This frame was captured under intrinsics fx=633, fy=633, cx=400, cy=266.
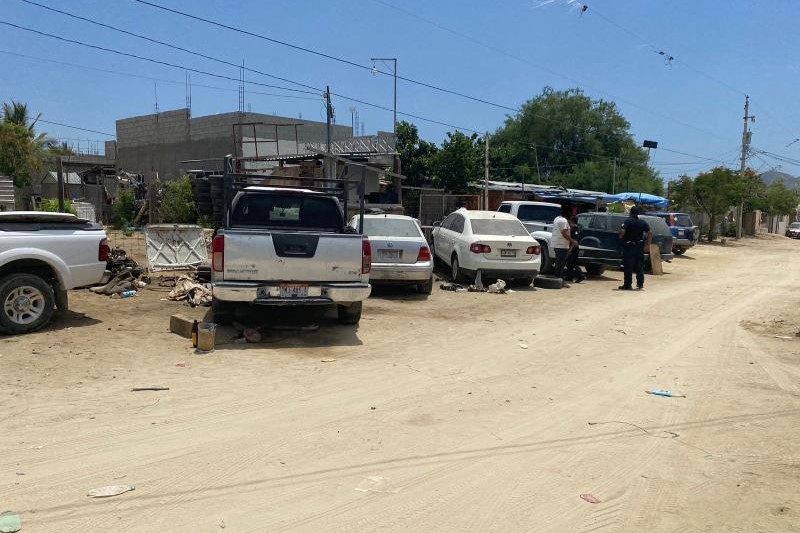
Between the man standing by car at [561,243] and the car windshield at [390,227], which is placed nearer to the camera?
the car windshield at [390,227]

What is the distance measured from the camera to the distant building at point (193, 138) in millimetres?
29344

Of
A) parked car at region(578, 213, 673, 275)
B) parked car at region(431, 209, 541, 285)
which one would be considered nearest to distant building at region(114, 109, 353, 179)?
parked car at region(578, 213, 673, 275)

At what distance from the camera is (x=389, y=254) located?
39.0ft

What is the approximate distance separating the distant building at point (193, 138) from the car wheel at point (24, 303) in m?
19.8

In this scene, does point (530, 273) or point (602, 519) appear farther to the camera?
point (530, 273)

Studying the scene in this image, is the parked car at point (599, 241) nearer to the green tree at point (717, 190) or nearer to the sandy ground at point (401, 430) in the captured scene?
the sandy ground at point (401, 430)

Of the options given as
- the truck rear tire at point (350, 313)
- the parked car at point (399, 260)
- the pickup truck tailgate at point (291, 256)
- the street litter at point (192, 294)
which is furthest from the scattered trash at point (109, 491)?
the parked car at point (399, 260)

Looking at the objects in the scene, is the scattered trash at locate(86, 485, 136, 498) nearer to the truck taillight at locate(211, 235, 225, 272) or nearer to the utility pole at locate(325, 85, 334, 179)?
the truck taillight at locate(211, 235, 225, 272)

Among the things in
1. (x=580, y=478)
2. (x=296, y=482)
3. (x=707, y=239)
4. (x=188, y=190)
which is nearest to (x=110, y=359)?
(x=296, y=482)

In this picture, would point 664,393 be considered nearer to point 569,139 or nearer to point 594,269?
point 594,269

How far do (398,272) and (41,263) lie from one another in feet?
19.3

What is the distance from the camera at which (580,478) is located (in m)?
4.23

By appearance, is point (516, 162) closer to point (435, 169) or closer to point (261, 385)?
point (435, 169)

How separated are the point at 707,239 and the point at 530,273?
29789mm
